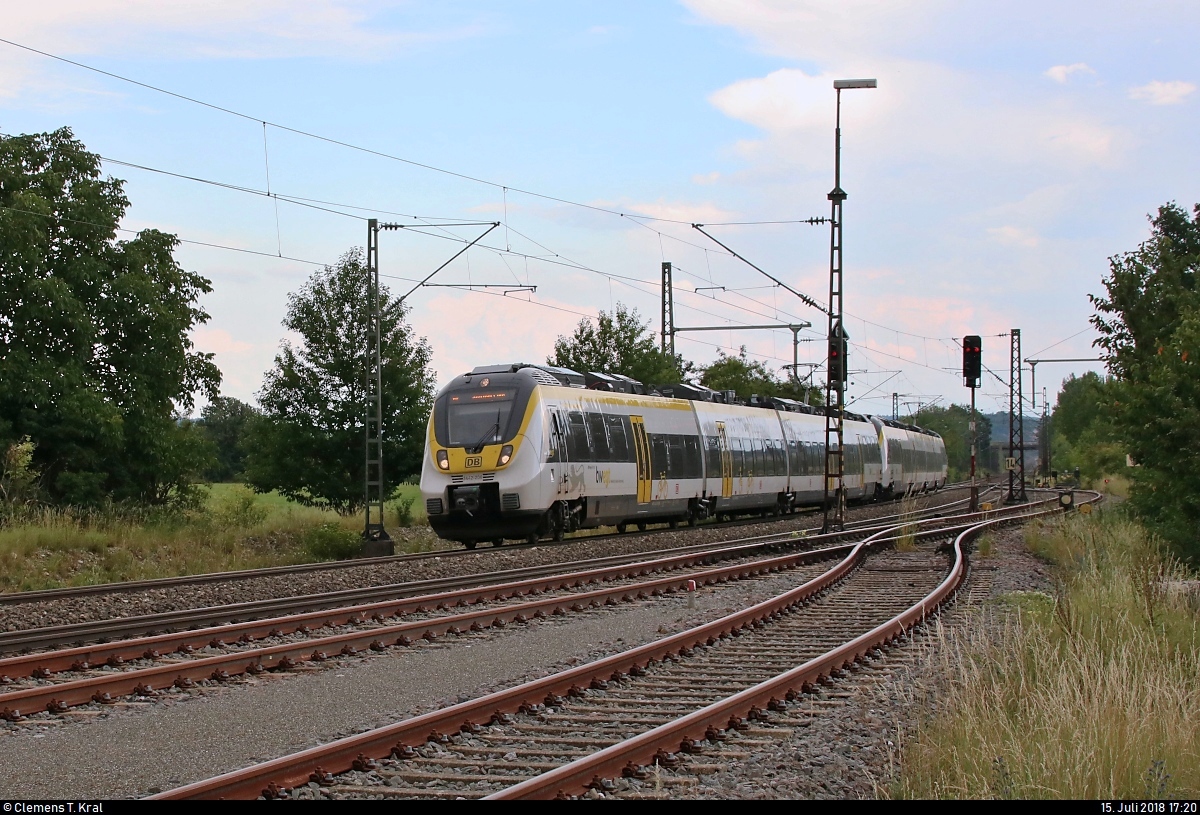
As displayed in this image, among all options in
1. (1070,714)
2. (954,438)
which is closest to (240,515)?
(1070,714)

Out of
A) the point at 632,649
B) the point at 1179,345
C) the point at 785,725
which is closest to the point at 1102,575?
the point at 1179,345

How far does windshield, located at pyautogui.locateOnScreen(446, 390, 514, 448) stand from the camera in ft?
78.7

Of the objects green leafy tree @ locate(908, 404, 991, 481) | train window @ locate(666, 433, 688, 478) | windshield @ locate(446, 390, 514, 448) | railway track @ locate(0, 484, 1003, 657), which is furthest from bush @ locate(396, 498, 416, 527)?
green leafy tree @ locate(908, 404, 991, 481)

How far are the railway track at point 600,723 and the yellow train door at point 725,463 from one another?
19.6m

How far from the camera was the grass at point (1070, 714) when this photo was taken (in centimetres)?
602

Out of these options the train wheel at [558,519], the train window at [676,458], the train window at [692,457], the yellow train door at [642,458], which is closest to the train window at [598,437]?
the train wheel at [558,519]

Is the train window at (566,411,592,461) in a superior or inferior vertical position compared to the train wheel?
superior

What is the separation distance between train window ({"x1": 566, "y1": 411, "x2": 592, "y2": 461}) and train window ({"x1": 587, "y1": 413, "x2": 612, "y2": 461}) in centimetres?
27

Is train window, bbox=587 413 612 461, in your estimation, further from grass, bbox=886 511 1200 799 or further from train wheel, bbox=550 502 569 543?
grass, bbox=886 511 1200 799

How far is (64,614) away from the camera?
1391 cm

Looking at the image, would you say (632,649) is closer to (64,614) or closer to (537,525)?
(64,614)

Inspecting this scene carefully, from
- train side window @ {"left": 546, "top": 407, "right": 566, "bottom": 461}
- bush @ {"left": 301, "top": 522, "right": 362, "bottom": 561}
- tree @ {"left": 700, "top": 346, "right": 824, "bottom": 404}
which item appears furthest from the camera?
tree @ {"left": 700, "top": 346, "right": 824, "bottom": 404}

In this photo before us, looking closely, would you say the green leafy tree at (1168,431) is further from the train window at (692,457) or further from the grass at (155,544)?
the grass at (155,544)

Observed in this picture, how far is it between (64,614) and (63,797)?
8044 millimetres
